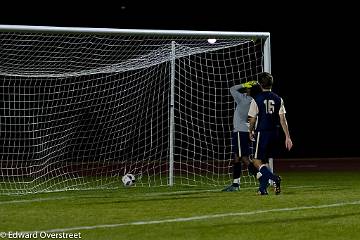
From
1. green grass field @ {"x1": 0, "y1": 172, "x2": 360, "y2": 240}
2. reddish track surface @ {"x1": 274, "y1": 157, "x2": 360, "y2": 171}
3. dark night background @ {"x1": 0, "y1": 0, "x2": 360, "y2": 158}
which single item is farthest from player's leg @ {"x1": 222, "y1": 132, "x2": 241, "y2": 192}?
dark night background @ {"x1": 0, "y1": 0, "x2": 360, "y2": 158}

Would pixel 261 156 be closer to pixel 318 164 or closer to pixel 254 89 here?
pixel 254 89

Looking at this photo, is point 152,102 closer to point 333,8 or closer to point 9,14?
point 9,14

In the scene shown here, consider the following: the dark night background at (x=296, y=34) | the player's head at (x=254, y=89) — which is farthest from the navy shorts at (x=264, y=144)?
the dark night background at (x=296, y=34)

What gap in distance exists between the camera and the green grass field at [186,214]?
304 inches

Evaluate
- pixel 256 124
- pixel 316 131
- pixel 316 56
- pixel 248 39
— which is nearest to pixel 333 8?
pixel 316 56

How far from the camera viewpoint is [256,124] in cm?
1224

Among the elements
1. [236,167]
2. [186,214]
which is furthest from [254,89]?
[186,214]

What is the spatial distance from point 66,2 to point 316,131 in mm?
9317

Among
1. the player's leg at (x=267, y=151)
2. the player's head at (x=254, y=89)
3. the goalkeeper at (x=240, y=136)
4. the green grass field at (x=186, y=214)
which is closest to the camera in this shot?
the green grass field at (x=186, y=214)

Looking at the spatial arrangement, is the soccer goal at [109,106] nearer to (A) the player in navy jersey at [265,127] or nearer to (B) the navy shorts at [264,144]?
(A) the player in navy jersey at [265,127]

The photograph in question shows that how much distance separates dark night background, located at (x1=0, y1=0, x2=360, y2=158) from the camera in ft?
94.3

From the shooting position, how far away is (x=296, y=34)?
30.2 meters

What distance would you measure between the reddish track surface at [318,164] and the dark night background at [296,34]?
1.28 metres

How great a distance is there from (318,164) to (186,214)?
52.7 feet
